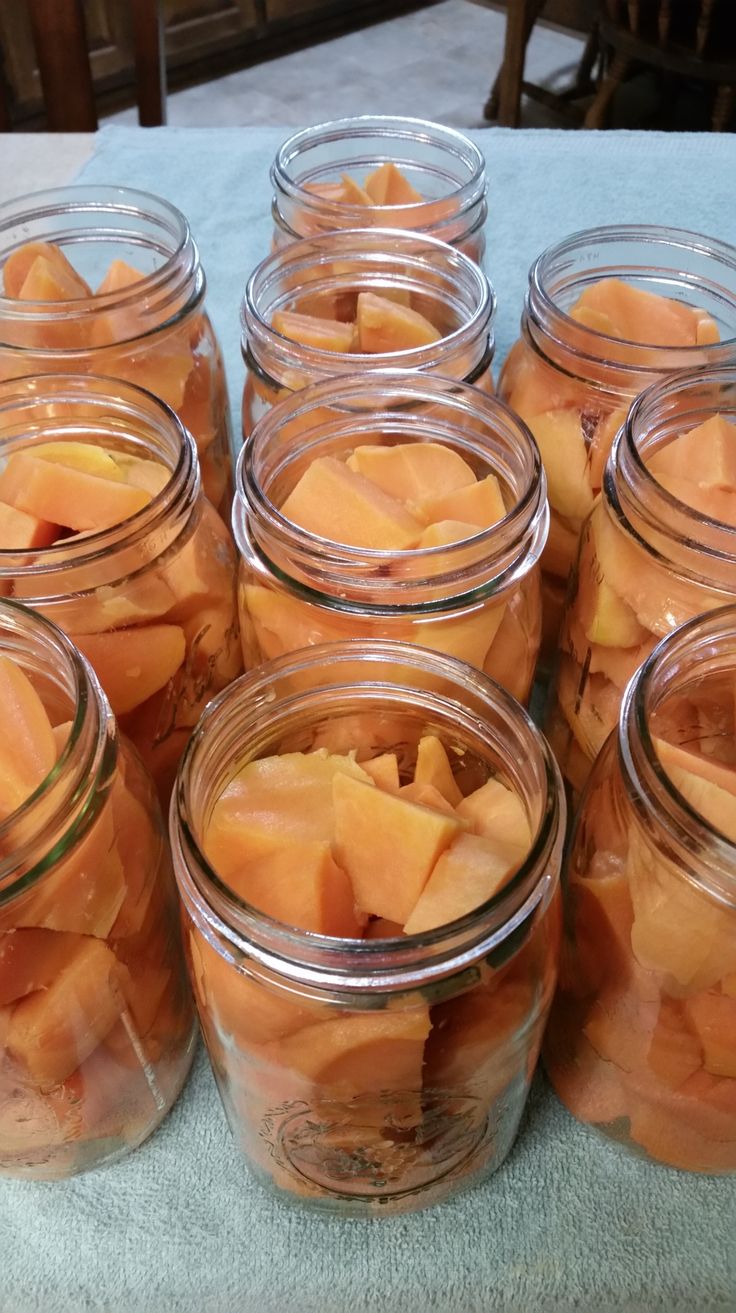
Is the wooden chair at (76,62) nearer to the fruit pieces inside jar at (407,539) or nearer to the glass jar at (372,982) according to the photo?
the fruit pieces inside jar at (407,539)

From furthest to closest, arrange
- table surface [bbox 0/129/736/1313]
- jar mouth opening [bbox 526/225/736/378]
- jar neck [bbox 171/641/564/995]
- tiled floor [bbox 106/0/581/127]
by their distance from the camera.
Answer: tiled floor [bbox 106/0/581/127], jar mouth opening [bbox 526/225/736/378], table surface [bbox 0/129/736/1313], jar neck [bbox 171/641/564/995]

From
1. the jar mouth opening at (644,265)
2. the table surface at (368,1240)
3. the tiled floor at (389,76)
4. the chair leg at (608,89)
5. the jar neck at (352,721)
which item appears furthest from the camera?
the tiled floor at (389,76)

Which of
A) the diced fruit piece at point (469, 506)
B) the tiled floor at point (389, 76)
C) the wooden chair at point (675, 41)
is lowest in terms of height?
the tiled floor at point (389, 76)

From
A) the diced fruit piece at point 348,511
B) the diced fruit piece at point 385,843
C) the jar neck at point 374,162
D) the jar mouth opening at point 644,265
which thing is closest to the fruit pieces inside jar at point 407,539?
the diced fruit piece at point 348,511

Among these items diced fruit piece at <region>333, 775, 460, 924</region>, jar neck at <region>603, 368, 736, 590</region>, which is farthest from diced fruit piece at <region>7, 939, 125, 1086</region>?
jar neck at <region>603, 368, 736, 590</region>

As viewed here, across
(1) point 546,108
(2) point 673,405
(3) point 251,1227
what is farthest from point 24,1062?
(1) point 546,108

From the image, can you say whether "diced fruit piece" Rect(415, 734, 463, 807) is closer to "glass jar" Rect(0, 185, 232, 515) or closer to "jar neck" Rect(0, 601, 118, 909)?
"jar neck" Rect(0, 601, 118, 909)

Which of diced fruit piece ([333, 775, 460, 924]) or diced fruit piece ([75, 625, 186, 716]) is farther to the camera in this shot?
diced fruit piece ([75, 625, 186, 716])

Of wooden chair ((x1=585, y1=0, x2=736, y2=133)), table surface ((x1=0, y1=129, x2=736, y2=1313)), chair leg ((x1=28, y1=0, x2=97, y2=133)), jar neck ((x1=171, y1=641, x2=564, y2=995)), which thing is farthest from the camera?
wooden chair ((x1=585, y1=0, x2=736, y2=133))
